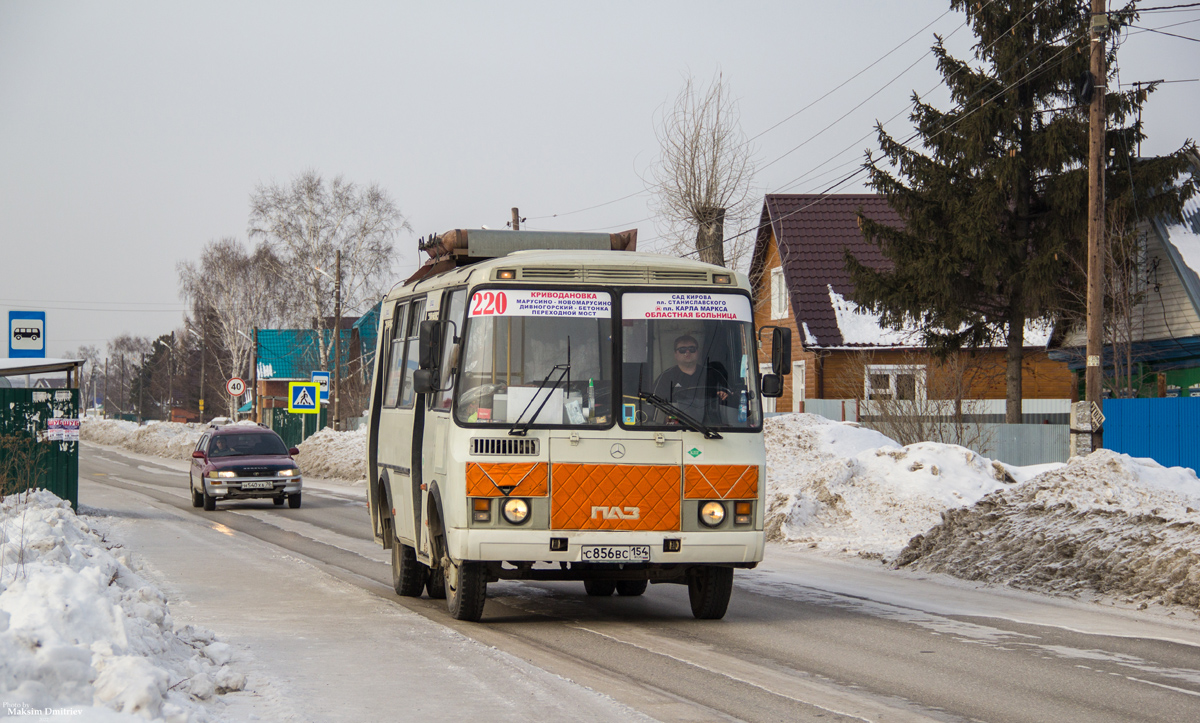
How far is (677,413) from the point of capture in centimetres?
1027

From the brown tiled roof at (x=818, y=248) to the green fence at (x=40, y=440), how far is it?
2399cm

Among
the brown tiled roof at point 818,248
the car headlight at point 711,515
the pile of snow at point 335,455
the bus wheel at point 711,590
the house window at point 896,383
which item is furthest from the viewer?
the brown tiled roof at point 818,248

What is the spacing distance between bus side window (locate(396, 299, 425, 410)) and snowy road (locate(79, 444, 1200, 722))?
192 centimetres

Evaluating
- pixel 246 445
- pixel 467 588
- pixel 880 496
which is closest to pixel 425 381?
pixel 467 588

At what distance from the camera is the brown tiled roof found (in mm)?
41062

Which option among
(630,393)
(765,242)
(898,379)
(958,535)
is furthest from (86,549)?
(765,242)

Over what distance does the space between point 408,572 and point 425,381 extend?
2849 mm

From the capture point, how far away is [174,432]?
69.1 metres

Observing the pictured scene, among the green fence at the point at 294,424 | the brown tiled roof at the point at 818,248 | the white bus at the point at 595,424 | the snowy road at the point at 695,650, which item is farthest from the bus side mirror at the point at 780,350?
the green fence at the point at 294,424

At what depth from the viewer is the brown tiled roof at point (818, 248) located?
4106cm

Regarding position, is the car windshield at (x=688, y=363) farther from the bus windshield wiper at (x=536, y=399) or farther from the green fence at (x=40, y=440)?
the green fence at (x=40, y=440)

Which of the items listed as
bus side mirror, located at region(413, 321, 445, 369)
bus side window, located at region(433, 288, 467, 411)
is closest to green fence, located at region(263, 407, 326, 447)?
bus side window, located at region(433, 288, 467, 411)

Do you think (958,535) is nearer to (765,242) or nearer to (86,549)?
(86,549)

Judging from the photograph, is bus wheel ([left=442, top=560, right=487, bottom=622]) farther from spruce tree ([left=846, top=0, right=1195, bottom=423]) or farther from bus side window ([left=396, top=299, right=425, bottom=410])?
spruce tree ([left=846, top=0, right=1195, bottom=423])
